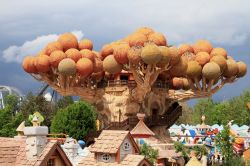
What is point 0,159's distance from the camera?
14812mm

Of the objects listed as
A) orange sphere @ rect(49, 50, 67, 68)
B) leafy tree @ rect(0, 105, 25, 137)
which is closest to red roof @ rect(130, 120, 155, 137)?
orange sphere @ rect(49, 50, 67, 68)

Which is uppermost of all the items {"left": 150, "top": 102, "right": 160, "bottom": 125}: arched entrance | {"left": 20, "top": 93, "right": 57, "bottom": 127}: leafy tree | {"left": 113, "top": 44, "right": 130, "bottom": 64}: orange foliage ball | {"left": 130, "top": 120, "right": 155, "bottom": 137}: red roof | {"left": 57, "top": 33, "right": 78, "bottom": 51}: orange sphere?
{"left": 57, "top": 33, "right": 78, "bottom": 51}: orange sphere

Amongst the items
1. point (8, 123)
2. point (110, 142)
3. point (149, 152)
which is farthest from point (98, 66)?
point (110, 142)

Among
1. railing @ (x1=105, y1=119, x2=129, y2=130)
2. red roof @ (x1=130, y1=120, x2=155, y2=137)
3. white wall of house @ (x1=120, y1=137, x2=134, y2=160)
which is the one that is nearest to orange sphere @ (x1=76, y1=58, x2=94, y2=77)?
railing @ (x1=105, y1=119, x2=129, y2=130)

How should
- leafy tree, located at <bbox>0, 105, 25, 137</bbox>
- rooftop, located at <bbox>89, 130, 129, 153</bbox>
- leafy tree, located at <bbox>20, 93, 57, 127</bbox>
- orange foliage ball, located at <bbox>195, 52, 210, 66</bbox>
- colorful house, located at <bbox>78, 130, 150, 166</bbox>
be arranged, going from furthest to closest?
leafy tree, located at <bbox>20, 93, 57, 127</bbox> < leafy tree, located at <bbox>0, 105, 25, 137</bbox> < orange foliage ball, located at <bbox>195, 52, 210, 66</bbox> < rooftop, located at <bbox>89, 130, 129, 153</bbox> < colorful house, located at <bbox>78, 130, 150, 166</bbox>

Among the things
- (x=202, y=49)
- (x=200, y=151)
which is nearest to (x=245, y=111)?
(x=202, y=49)

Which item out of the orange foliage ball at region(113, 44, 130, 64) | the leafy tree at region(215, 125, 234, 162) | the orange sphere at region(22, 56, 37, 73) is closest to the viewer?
the orange foliage ball at region(113, 44, 130, 64)

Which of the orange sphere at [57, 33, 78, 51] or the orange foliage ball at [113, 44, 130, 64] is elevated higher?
the orange sphere at [57, 33, 78, 51]

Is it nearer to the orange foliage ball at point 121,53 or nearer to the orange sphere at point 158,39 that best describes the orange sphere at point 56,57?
the orange foliage ball at point 121,53

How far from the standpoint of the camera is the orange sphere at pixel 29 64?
34.9 meters

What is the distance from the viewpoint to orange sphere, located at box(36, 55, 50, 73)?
33594 millimetres

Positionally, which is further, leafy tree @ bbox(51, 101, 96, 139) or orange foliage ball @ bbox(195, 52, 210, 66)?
leafy tree @ bbox(51, 101, 96, 139)

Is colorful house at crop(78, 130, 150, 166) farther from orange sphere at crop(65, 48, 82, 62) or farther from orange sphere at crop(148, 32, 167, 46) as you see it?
orange sphere at crop(65, 48, 82, 62)

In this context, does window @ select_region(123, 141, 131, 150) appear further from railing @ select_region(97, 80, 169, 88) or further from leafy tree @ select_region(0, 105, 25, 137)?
leafy tree @ select_region(0, 105, 25, 137)
